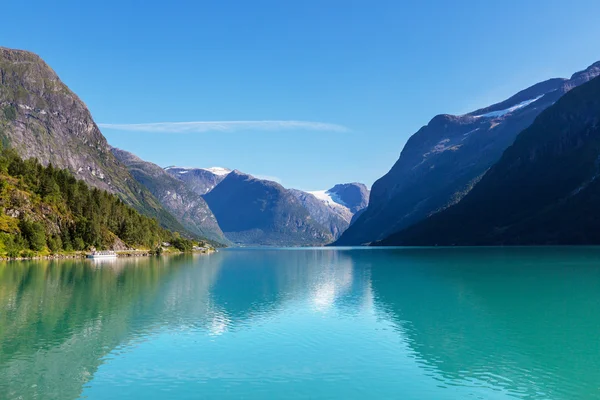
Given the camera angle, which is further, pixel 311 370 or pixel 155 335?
pixel 155 335

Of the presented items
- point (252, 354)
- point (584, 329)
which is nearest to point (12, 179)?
point (252, 354)

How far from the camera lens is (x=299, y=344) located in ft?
129

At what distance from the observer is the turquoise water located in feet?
91.9

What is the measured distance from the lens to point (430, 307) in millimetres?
→ 58438

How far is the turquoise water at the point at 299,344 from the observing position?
1103 inches

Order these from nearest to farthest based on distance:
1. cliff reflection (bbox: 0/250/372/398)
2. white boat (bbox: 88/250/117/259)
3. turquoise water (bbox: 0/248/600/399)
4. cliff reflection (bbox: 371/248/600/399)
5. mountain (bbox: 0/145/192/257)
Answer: turquoise water (bbox: 0/248/600/399), cliff reflection (bbox: 371/248/600/399), cliff reflection (bbox: 0/250/372/398), mountain (bbox: 0/145/192/257), white boat (bbox: 88/250/117/259)

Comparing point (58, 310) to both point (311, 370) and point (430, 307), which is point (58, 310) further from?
point (430, 307)

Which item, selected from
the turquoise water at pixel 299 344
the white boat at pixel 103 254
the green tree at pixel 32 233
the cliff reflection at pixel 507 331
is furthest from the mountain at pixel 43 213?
the cliff reflection at pixel 507 331

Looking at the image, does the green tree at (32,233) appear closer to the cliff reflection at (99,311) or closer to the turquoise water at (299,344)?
the cliff reflection at (99,311)

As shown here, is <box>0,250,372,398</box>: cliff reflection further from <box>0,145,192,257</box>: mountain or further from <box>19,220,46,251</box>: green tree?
<box>19,220,46,251</box>: green tree

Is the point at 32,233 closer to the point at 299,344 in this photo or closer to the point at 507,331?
the point at 299,344

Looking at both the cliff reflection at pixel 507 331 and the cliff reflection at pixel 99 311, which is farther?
the cliff reflection at pixel 99 311

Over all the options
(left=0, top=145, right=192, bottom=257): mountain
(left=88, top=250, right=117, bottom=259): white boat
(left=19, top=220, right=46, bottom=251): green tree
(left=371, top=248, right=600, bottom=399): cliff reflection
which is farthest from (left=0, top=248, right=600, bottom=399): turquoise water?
(left=88, top=250, right=117, bottom=259): white boat

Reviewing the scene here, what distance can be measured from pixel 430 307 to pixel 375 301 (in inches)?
353
